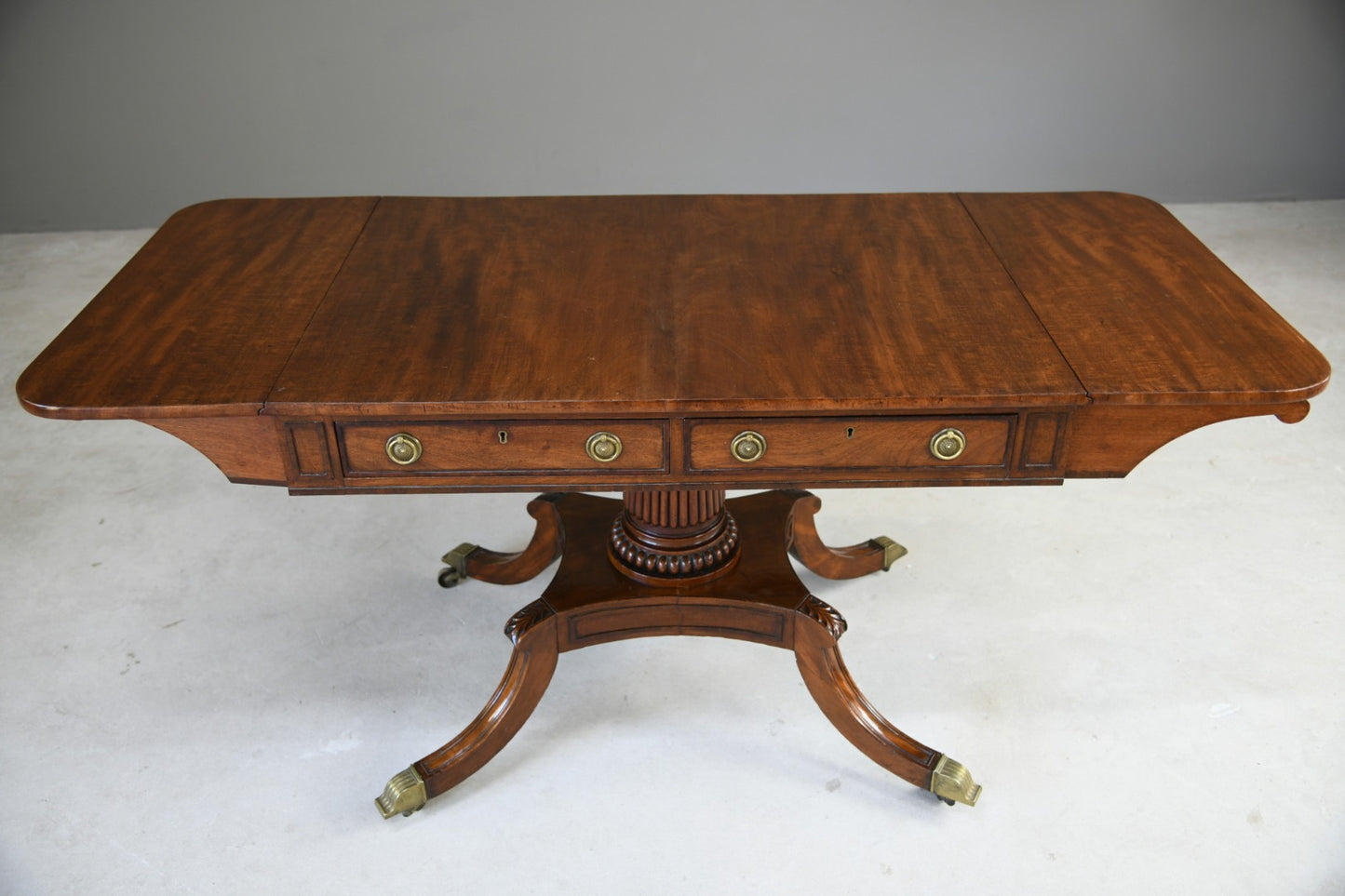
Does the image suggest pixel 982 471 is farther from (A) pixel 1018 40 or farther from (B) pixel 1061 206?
(A) pixel 1018 40

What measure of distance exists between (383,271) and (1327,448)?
7.54ft

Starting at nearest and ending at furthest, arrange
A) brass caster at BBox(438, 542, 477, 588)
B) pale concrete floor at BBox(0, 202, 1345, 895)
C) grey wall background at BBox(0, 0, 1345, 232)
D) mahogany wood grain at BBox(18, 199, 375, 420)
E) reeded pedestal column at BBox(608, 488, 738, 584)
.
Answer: mahogany wood grain at BBox(18, 199, 375, 420)
pale concrete floor at BBox(0, 202, 1345, 895)
reeded pedestal column at BBox(608, 488, 738, 584)
brass caster at BBox(438, 542, 477, 588)
grey wall background at BBox(0, 0, 1345, 232)

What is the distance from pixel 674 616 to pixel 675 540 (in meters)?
0.13

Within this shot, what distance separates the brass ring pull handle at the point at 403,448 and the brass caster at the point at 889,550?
3.81 ft

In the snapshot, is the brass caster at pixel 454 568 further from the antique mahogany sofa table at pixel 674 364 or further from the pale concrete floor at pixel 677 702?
the antique mahogany sofa table at pixel 674 364

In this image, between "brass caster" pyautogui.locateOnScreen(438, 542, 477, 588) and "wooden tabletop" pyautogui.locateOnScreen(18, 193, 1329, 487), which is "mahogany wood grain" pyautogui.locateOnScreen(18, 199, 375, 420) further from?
"brass caster" pyautogui.locateOnScreen(438, 542, 477, 588)

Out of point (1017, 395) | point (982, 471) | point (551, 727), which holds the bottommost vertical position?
point (551, 727)

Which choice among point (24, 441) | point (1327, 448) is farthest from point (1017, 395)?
point (24, 441)

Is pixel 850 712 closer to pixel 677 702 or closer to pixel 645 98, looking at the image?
pixel 677 702

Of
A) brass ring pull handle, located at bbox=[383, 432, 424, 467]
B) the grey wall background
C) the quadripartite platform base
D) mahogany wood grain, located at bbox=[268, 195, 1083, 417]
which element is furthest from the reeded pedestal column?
the grey wall background

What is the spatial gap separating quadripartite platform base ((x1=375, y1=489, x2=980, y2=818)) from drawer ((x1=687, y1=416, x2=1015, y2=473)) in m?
0.40

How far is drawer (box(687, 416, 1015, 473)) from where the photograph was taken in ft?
5.45

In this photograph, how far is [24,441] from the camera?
9.80ft

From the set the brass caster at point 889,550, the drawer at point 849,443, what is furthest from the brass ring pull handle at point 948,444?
the brass caster at point 889,550
